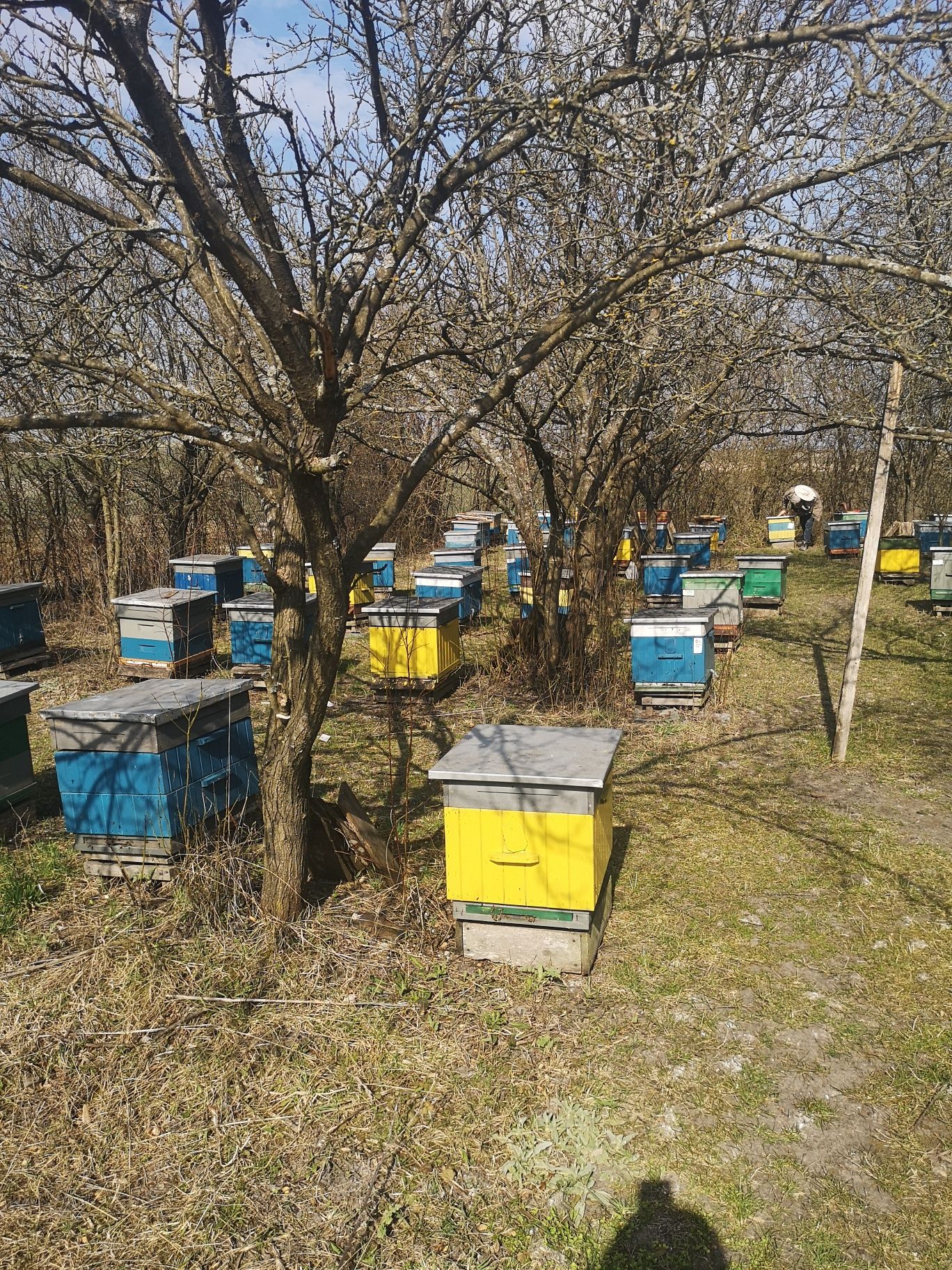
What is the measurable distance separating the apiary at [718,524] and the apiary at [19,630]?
1451 cm

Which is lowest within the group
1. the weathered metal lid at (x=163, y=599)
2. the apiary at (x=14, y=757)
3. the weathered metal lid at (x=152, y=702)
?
the apiary at (x=14, y=757)

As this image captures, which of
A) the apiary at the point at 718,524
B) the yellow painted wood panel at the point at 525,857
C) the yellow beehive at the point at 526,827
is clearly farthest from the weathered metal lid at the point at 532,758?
the apiary at the point at 718,524

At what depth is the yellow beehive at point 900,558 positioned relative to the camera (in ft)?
49.4

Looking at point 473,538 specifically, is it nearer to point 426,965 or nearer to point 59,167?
point 59,167

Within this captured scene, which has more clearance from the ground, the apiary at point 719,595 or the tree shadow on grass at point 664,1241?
the apiary at point 719,595

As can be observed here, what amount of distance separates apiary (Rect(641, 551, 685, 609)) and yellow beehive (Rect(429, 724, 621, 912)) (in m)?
8.37

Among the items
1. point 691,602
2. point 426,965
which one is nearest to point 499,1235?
point 426,965

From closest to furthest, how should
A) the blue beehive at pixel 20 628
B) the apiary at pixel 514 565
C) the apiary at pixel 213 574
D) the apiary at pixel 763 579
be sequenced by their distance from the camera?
the blue beehive at pixel 20 628 < the apiary at pixel 213 574 < the apiary at pixel 763 579 < the apiary at pixel 514 565

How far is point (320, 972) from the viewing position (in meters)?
3.92

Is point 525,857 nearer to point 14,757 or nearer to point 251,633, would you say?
point 14,757

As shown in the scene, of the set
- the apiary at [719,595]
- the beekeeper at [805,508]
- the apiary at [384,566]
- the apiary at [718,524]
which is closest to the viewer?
the apiary at [719,595]

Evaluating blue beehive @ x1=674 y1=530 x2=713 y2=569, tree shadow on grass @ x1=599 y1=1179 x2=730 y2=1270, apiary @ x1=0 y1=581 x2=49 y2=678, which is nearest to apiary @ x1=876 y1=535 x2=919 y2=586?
blue beehive @ x1=674 y1=530 x2=713 y2=569

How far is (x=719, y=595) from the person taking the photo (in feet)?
32.5

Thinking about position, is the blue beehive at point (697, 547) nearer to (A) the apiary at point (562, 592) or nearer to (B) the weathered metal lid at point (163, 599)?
(A) the apiary at point (562, 592)
